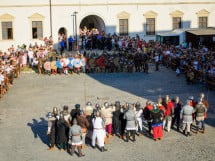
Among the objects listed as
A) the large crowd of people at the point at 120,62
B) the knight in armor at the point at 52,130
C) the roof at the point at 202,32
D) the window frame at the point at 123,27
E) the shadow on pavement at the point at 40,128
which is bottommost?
the shadow on pavement at the point at 40,128

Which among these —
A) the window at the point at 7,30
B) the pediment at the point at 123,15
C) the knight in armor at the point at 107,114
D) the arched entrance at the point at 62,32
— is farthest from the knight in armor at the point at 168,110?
the window at the point at 7,30

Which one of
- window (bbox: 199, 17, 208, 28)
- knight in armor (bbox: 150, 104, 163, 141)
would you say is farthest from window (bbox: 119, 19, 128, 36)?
knight in armor (bbox: 150, 104, 163, 141)

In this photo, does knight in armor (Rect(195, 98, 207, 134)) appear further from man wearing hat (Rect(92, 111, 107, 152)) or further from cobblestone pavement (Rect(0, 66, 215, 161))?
man wearing hat (Rect(92, 111, 107, 152))

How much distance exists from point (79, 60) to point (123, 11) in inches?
497

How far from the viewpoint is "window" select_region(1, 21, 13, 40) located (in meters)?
37.1

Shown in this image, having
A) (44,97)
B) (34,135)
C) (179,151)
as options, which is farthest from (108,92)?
→ (179,151)

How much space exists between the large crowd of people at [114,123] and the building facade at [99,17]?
22.4 m

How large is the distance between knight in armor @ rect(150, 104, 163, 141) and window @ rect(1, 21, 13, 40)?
24.5 metres

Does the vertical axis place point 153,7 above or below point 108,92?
above

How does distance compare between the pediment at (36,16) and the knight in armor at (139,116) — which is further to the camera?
the pediment at (36,16)

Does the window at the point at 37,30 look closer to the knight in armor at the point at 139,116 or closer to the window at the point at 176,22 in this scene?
the window at the point at 176,22

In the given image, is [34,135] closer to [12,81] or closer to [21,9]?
[12,81]

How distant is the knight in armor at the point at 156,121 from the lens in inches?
613

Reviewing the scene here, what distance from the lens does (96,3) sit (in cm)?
3853
